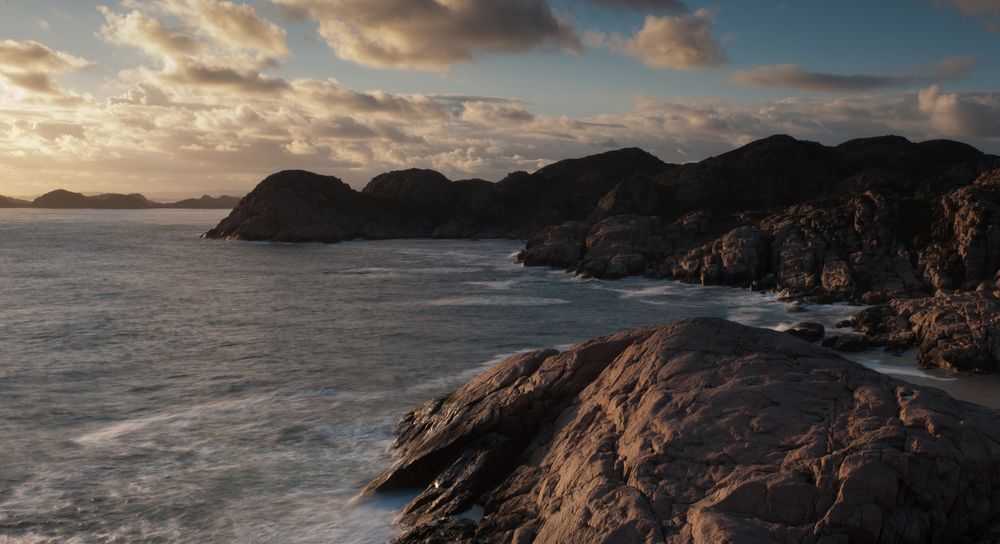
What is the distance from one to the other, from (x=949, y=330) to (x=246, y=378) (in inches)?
1320

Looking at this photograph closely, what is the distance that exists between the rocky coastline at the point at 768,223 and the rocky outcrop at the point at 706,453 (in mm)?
21471

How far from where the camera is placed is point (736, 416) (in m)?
13.7

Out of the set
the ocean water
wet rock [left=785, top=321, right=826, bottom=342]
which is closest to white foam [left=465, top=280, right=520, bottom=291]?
the ocean water

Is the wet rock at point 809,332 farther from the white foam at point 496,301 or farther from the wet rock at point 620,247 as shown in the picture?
the wet rock at point 620,247

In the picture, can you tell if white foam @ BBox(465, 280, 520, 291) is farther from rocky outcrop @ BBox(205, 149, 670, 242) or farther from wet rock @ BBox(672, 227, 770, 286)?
rocky outcrop @ BBox(205, 149, 670, 242)

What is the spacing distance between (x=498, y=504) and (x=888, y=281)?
50.9 metres

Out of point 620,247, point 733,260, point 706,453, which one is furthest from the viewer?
point 620,247

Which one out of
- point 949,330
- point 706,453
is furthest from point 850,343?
point 706,453

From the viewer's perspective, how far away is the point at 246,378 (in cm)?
3192

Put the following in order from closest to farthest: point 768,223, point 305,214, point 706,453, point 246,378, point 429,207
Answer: point 706,453
point 246,378
point 768,223
point 305,214
point 429,207

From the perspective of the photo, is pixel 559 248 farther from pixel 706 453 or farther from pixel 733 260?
pixel 706 453

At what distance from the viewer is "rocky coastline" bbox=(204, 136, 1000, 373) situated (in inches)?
1679

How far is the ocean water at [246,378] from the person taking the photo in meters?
18.2

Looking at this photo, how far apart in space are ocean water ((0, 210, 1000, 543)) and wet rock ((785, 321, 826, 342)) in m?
4.46
